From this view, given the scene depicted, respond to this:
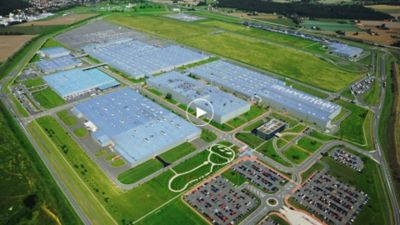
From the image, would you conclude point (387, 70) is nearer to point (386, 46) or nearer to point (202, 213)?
point (386, 46)

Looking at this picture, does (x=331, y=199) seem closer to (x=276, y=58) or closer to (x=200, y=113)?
(x=200, y=113)

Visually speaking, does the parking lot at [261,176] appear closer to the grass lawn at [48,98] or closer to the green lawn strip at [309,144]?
the green lawn strip at [309,144]

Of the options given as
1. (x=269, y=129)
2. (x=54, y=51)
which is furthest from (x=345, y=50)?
(x=54, y=51)

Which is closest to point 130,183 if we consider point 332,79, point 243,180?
point 243,180

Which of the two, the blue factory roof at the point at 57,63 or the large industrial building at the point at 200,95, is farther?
the blue factory roof at the point at 57,63

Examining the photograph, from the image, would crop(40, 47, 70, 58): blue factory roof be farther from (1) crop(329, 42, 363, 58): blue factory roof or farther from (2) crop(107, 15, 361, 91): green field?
(1) crop(329, 42, 363, 58): blue factory roof

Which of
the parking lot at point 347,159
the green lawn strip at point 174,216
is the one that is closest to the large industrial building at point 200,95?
the parking lot at point 347,159
